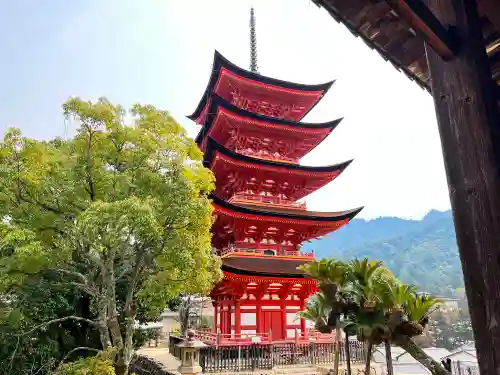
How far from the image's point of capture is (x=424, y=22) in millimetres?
1981

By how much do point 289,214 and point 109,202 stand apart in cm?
998

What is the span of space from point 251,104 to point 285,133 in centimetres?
293

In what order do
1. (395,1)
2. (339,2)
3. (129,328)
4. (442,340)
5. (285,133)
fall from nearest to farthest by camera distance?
(395,1), (339,2), (129,328), (285,133), (442,340)

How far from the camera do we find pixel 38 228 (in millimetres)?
11297

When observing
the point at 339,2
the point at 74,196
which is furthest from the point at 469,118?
the point at 74,196

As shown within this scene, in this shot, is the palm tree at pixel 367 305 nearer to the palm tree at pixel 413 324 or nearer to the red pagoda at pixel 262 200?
the palm tree at pixel 413 324

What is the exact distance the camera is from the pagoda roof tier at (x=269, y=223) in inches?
714

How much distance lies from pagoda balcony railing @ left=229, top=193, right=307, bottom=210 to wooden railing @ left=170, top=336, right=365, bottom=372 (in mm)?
6615

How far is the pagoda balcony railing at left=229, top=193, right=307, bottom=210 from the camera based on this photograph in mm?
19500

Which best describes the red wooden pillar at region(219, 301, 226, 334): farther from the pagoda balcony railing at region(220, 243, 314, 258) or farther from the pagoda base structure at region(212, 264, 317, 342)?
the pagoda balcony railing at region(220, 243, 314, 258)

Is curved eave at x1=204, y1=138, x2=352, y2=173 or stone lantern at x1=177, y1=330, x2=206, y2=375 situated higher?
curved eave at x1=204, y1=138, x2=352, y2=173

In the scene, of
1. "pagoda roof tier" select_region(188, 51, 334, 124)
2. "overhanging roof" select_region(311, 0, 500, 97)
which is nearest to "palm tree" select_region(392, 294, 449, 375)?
"overhanging roof" select_region(311, 0, 500, 97)

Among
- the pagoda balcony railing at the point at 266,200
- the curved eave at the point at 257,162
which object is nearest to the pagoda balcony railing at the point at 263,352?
the pagoda balcony railing at the point at 266,200

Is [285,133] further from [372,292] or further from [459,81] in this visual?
[459,81]
